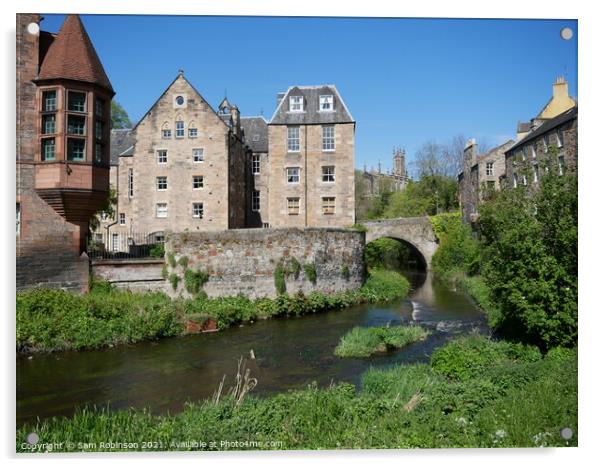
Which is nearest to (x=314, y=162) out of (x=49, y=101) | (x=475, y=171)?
(x=475, y=171)

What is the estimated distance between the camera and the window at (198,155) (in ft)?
90.2

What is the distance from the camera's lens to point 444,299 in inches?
893

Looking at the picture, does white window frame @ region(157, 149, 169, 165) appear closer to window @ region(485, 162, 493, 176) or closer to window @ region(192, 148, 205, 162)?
window @ region(192, 148, 205, 162)

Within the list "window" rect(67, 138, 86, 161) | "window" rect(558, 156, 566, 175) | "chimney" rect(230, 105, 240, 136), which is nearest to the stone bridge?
"chimney" rect(230, 105, 240, 136)

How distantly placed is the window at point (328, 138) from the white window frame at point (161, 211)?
9208 mm

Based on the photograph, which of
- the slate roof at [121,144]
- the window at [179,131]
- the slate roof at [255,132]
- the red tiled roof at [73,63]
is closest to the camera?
the red tiled roof at [73,63]

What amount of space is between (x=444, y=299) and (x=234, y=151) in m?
14.2

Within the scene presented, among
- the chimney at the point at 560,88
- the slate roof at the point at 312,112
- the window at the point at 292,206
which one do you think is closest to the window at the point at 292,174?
the window at the point at 292,206

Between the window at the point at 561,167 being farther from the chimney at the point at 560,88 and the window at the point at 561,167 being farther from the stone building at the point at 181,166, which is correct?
the stone building at the point at 181,166

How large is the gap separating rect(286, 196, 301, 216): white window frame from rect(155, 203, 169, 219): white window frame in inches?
260

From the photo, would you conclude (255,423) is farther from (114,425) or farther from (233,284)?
(233,284)

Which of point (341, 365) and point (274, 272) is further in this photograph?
point (274, 272)

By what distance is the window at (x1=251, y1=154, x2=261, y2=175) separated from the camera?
32.6 m
